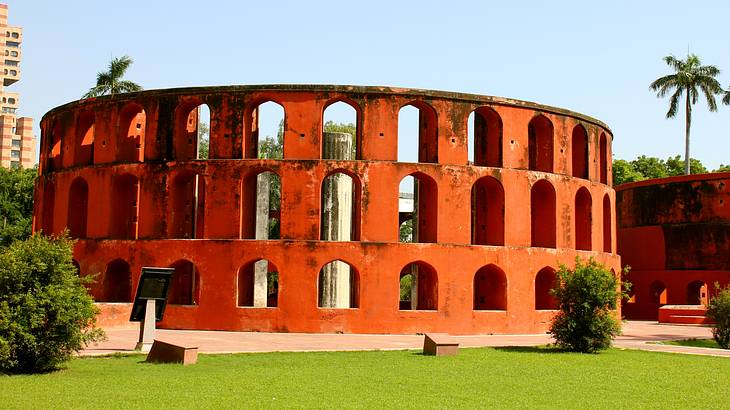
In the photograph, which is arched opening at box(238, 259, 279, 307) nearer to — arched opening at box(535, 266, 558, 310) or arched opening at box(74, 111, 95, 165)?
arched opening at box(74, 111, 95, 165)

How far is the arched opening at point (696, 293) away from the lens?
1246 inches

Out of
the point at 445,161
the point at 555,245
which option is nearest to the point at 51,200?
the point at 445,161

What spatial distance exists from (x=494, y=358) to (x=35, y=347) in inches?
287

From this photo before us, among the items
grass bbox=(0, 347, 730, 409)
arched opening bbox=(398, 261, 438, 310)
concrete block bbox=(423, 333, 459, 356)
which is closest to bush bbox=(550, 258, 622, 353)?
grass bbox=(0, 347, 730, 409)

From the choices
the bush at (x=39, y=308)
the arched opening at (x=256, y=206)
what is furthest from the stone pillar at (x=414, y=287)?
the bush at (x=39, y=308)

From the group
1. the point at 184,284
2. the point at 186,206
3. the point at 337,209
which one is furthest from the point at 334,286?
the point at 186,206

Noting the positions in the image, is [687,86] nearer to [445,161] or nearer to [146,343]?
[445,161]

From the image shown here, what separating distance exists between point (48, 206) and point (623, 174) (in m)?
31.7

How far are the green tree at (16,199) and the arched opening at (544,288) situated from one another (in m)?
24.1

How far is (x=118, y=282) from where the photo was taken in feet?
75.9

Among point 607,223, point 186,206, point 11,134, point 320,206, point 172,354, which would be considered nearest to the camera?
point 172,354

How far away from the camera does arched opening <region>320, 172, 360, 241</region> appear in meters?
24.1

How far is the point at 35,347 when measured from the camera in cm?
1120

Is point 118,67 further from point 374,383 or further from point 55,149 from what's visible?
point 374,383
